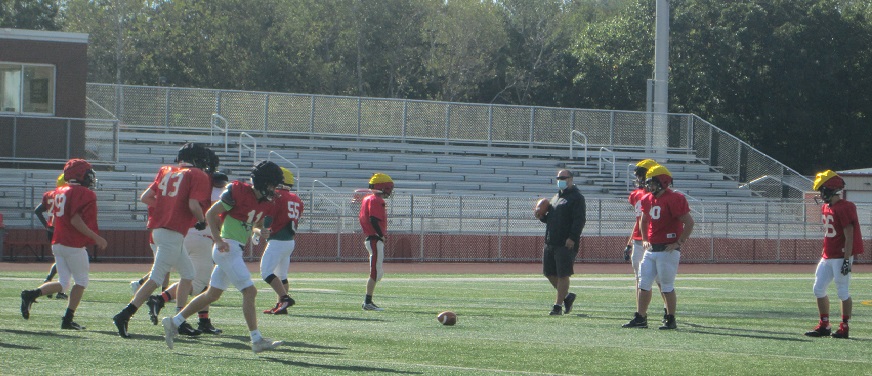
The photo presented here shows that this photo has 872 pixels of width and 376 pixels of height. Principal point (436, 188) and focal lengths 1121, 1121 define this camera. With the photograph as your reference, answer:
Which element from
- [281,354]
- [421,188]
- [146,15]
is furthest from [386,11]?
[281,354]

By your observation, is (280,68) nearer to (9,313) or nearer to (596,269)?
(596,269)

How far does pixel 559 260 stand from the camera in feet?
46.1

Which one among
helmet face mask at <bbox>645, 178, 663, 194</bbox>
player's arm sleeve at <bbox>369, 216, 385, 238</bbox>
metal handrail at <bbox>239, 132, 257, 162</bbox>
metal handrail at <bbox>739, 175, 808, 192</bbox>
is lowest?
player's arm sleeve at <bbox>369, 216, 385, 238</bbox>

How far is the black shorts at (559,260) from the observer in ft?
45.9

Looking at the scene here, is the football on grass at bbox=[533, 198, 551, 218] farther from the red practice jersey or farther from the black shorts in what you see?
the red practice jersey

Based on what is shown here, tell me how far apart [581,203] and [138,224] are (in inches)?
633

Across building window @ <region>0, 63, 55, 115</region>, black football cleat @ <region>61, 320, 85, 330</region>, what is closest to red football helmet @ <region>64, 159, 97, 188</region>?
black football cleat @ <region>61, 320, 85, 330</region>

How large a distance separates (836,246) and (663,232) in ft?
5.87

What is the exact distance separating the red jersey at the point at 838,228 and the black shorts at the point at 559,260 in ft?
10.7

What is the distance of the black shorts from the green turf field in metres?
0.56

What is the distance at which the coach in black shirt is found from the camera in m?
14.0

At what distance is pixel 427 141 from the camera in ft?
119

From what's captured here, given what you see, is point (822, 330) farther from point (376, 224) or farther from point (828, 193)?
point (376, 224)

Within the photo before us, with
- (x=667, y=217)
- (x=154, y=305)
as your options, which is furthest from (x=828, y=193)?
(x=154, y=305)
